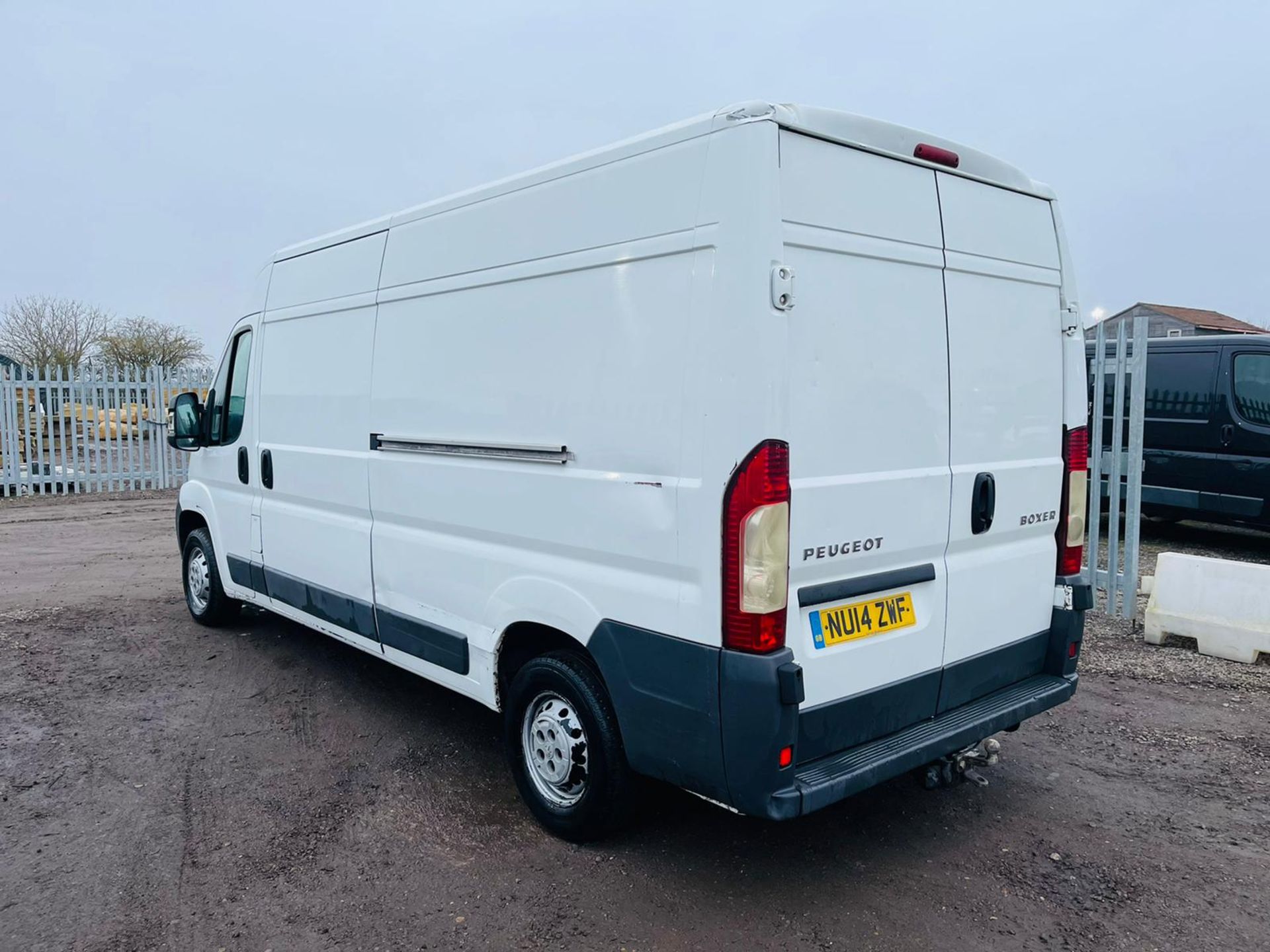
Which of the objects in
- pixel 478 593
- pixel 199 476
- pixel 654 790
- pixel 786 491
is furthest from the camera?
pixel 199 476

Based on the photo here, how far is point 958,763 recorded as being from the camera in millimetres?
3555

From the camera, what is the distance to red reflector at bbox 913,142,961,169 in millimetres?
3309

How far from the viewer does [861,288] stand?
3105mm

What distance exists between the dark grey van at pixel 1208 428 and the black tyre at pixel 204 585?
7770mm

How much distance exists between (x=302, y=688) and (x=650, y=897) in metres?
2.95

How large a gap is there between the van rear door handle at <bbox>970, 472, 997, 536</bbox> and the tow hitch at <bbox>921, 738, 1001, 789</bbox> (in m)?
0.83

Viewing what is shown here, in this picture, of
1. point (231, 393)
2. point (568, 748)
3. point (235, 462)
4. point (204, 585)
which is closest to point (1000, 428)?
point (568, 748)

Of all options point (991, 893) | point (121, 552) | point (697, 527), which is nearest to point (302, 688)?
point (697, 527)

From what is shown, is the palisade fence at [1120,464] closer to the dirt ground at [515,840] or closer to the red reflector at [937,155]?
the dirt ground at [515,840]

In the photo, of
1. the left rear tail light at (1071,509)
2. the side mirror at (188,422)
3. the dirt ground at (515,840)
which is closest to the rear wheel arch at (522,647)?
the dirt ground at (515,840)

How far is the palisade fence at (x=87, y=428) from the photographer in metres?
14.5

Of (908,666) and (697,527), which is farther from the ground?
(697,527)

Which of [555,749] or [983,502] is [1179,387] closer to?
[983,502]

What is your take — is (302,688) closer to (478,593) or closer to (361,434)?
(361,434)
